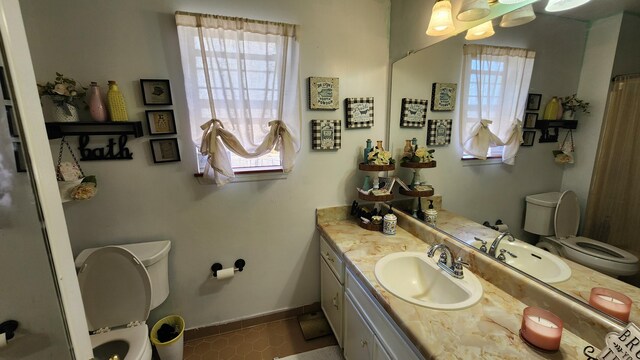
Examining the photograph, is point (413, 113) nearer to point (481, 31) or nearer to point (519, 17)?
point (481, 31)

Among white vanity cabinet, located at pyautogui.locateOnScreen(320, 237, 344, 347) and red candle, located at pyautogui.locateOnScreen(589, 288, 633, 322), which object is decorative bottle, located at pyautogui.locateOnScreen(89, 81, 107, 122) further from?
red candle, located at pyautogui.locateOnScreen(589, 288, 633, 322)

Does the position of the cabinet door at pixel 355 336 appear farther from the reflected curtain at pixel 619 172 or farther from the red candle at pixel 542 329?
the reflected curtain at pixel 619 172

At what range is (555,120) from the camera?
0.93 meters

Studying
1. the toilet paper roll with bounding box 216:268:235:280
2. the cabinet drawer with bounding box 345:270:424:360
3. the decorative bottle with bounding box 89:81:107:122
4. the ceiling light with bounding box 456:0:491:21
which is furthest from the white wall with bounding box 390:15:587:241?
the decorative bottle with bounding box 89:81:107:122

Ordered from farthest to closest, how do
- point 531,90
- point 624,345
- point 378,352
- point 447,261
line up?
point 447,261 < point 378,352 < point 531,90 < point 624,345

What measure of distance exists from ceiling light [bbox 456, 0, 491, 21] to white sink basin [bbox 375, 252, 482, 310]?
1214 mm

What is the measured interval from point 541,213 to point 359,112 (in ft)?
3.96

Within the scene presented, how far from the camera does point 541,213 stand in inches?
39.8

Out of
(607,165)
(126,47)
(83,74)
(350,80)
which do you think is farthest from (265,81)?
(607,165)

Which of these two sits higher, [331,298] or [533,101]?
[533,101]

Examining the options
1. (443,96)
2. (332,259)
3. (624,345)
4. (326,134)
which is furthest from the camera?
(326,134)

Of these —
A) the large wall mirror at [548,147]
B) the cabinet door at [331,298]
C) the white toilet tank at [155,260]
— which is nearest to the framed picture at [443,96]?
the large wall mirror at [548,147]

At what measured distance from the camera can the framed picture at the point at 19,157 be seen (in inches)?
19.7

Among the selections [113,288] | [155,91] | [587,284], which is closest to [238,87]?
[155,91]
